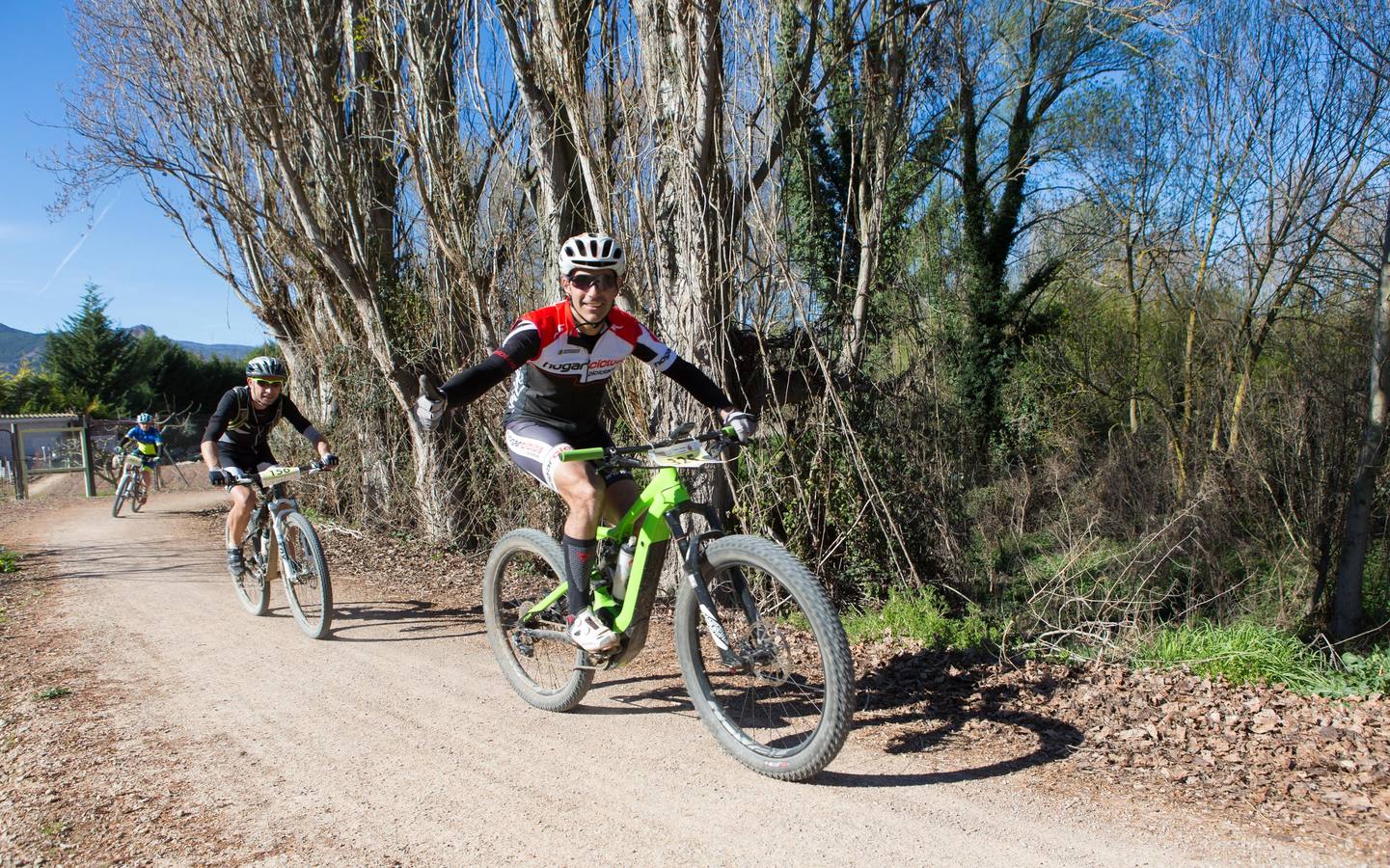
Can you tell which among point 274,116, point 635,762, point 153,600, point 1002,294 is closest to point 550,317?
point 635,762

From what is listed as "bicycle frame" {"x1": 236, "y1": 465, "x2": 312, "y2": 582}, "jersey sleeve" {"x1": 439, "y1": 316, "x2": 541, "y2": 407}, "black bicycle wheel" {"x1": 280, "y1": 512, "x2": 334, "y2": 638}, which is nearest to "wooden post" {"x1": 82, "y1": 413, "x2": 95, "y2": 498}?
"bicycle frame" {"x1": 236, "y1": 465, "x2": 312, "y2": 582}

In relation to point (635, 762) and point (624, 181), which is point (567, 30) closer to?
point (624, 181)

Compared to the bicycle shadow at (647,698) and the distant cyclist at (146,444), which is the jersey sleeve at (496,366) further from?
the distant cyclist at (146,444)

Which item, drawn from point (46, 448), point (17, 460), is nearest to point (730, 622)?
point (17, 460)

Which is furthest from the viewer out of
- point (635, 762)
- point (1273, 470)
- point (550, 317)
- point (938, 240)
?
point (938, 240)

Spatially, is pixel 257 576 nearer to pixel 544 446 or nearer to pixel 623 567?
pixel 544 446

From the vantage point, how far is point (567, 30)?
6664mm

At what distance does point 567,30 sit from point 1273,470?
8.13 m

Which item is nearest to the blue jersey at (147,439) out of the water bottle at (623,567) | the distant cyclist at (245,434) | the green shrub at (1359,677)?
the distant cyclist at (245,434)

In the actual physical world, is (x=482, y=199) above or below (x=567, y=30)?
below

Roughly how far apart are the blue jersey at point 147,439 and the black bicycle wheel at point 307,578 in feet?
35.0

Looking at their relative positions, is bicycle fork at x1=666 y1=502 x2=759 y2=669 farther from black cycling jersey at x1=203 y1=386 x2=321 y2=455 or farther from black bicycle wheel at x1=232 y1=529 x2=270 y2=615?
black bicycle wheel at x1=232 y1=529 x2=270 y2=615

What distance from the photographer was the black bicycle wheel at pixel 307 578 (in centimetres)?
620

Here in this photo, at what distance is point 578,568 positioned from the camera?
418 centimetres
